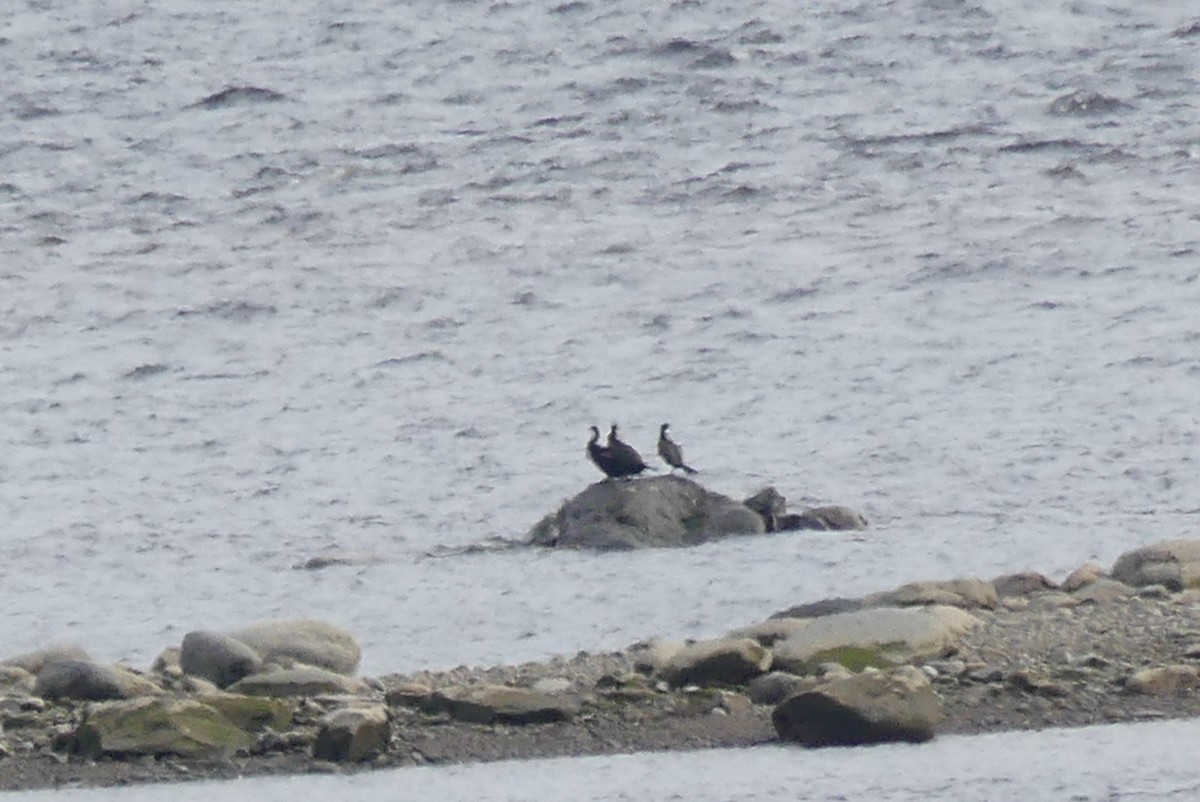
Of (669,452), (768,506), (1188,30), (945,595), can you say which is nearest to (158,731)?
(945,595)

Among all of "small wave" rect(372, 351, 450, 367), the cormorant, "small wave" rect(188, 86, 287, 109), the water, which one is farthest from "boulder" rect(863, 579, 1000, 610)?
"small wave" rect(188, 86, 287, 109)

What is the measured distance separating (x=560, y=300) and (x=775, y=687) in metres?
11.3

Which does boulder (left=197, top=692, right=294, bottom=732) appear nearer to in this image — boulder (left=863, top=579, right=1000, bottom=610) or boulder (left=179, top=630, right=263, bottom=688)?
boulder (left=179, top=630, right=263, bottom=688)

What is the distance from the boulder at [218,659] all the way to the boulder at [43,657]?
539 mm

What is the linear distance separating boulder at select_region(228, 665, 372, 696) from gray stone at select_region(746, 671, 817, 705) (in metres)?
1.48

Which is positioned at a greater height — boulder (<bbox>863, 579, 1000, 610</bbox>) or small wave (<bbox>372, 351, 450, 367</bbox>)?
boulder (<bbox>863, 579, 1000, 610</bbox>)

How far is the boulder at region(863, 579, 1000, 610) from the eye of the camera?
10117mm

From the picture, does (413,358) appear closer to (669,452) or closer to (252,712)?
(669,452)

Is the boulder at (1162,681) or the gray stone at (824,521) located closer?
the boulder at (1162,681)

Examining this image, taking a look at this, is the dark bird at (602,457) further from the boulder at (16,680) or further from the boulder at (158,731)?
the boulder at (158,731)

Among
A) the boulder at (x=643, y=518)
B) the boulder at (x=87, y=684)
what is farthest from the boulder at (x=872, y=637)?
the boulder at (x=643, y=518)

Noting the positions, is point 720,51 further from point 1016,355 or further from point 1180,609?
point 1180,609

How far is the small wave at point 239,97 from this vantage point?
89.5ft

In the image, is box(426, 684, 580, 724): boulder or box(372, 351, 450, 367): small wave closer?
box(426, 684, 580, 724): boulder
